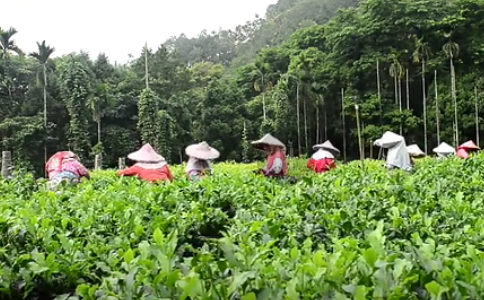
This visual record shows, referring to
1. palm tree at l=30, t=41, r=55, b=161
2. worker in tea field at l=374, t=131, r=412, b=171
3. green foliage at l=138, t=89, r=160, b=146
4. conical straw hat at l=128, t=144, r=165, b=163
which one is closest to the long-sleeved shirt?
conical straw hat at l=128, t=144, r=165, b=163

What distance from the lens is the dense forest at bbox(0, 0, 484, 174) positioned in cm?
3038

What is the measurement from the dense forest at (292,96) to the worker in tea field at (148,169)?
2216 centimetres

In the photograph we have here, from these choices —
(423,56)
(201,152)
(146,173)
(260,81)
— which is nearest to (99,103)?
(260,81)

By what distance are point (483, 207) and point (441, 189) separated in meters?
0.84

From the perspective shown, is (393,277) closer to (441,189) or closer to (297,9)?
(441,189)

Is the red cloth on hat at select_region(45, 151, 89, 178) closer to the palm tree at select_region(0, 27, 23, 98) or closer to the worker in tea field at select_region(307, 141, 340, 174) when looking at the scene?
the worker in tea field at select_region(307, 141, 340, 174)

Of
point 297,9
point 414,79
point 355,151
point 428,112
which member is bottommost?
point 355,151

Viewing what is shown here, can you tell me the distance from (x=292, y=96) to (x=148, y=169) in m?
27.7

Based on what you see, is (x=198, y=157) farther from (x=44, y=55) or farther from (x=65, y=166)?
(x=44, y=55)

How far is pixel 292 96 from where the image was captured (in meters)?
34.1

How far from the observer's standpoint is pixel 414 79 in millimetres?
35438

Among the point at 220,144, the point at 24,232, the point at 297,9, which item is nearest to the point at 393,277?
the point at 24,232

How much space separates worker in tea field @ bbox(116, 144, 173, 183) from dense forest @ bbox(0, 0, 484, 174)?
2216cm

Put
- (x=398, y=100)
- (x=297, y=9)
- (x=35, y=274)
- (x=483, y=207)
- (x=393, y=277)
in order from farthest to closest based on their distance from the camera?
1. (x=297, y=9)
2. (x=398, y=100)
3. (x=483, y=207)
4. (x=35, y=274)
5. (x=393, y=277)
